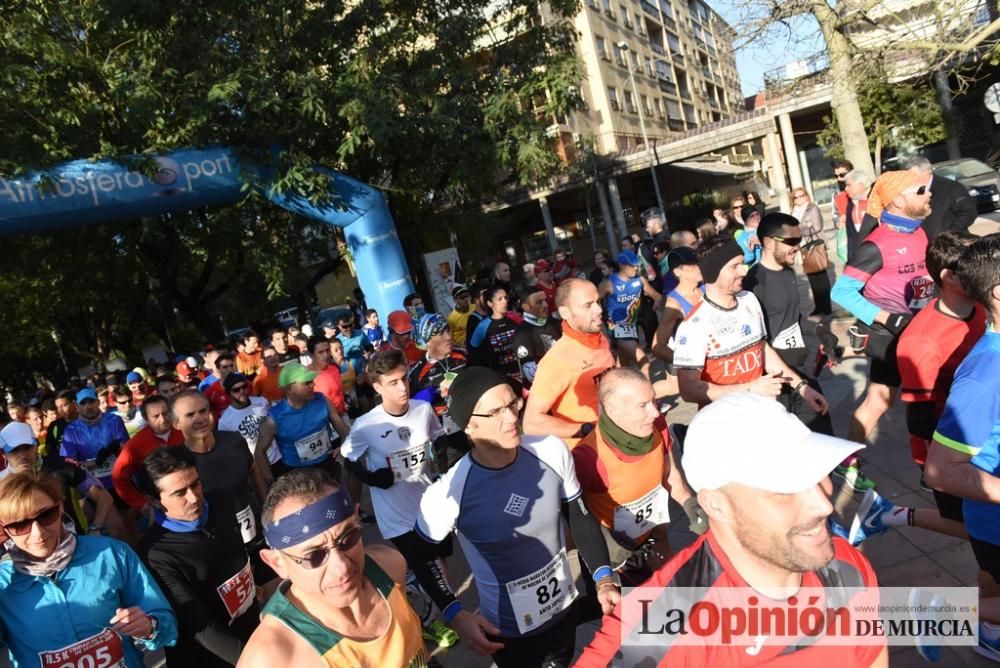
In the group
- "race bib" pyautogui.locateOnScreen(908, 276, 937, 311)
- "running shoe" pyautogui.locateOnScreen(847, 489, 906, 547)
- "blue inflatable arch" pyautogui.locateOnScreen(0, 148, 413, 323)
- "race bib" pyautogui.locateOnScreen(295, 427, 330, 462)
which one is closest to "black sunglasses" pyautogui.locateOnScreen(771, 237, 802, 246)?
"race bib" pyautogui.locateOnScreen(908, 276, 937, 311)

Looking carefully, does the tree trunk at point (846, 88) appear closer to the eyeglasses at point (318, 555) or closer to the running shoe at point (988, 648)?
the running shoe at point (988, 648)

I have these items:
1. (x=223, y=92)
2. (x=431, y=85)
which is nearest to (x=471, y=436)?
(x=223, y=92)

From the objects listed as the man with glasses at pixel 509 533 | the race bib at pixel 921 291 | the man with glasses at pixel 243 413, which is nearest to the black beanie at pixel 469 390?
the man with glasses at pixel 509 533

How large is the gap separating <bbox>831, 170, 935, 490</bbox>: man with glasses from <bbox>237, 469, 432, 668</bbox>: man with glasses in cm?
338

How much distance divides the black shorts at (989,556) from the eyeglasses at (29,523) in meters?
3.73

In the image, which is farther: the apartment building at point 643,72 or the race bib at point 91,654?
the apartment building at point 643,72

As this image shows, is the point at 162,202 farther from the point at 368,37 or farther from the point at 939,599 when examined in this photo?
the point at 939,599

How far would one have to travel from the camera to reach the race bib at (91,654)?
102 inches

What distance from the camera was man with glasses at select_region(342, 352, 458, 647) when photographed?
392cm

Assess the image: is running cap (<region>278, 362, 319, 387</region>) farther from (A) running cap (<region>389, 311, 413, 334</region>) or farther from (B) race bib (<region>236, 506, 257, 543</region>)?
(A) running cap (<region>389, 311, 413, 334</region>)

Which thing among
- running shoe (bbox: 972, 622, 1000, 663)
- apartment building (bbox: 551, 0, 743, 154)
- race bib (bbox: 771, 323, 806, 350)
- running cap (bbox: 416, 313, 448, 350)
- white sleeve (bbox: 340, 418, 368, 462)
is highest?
apartment building (bbox: 551, 0, 743, 154)

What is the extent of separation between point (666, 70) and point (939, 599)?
51.4 m

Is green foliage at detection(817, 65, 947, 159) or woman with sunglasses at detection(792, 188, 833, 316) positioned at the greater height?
green foliage at detection(817, 65, 947, 159)

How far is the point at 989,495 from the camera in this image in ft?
7.55
